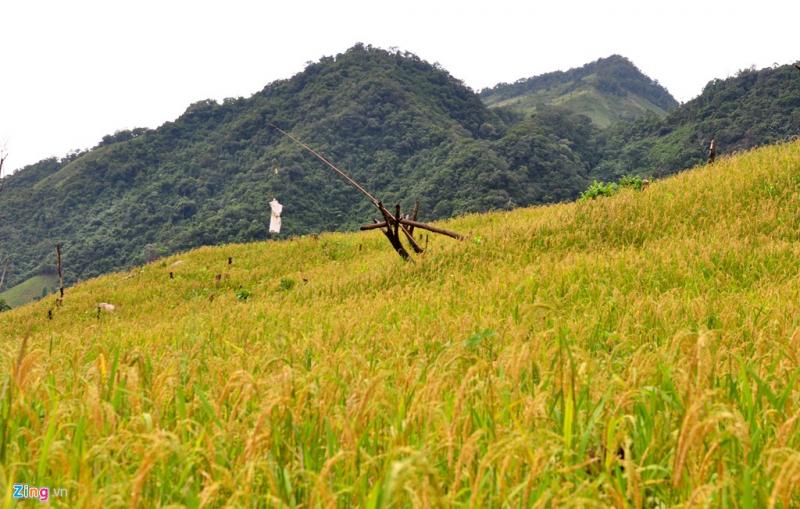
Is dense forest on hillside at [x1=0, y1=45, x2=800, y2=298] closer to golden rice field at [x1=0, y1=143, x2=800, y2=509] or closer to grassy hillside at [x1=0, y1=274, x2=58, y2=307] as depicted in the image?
grassy hillside at [x1=0, y1=274, x2=58, y2=307]

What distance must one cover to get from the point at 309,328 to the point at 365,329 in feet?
2.83

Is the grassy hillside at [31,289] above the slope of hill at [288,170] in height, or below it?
below

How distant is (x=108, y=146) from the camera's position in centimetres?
16075

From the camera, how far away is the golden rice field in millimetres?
1555

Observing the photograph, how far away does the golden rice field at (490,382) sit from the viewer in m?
1.55

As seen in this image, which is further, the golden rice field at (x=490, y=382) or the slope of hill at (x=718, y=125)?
the slope of hill at (x=718, y=125)

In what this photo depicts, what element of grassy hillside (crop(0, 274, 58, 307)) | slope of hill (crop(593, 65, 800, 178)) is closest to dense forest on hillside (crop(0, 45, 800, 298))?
slope of hill (crop(593, 65, 800, 178))

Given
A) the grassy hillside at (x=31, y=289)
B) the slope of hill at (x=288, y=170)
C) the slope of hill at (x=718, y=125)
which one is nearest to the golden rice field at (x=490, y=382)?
the slope of hill at (x=288, y=170)

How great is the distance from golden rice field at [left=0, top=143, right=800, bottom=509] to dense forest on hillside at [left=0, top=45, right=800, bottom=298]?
76877 millimetres
